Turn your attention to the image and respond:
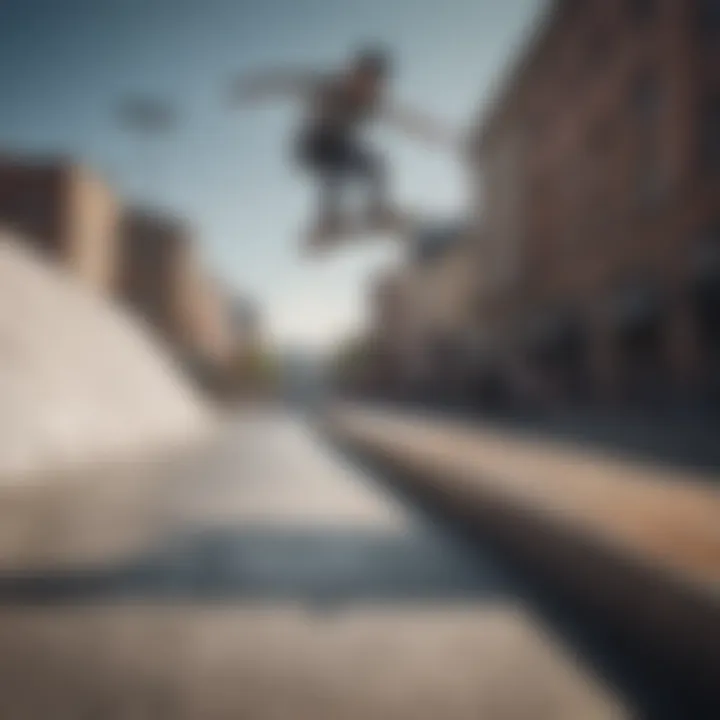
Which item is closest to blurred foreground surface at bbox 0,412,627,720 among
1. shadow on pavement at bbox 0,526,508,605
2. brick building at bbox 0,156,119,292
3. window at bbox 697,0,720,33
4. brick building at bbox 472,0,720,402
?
shadow on pavement at bbox 0,526,508,605

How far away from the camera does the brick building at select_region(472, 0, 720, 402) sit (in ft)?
33.5

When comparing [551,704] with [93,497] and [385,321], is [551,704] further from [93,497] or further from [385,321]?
[385,321]

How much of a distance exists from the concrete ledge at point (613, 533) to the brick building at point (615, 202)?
221 inches

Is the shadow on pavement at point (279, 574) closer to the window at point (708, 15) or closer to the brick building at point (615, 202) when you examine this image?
the brick building at point (615, 202)

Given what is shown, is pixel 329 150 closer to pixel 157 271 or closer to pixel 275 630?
pixel 157 271

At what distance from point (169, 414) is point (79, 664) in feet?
42.1

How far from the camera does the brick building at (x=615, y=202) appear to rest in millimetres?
10203

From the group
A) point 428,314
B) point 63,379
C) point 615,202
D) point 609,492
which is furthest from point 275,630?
point 428,314

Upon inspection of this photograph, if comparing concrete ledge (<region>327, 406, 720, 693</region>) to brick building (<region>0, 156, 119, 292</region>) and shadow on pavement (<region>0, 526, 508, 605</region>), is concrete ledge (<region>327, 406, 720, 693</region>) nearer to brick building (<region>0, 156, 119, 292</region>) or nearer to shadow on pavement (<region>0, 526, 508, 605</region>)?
shadow on pavement (<region>0, 526, 508, 605</region>)

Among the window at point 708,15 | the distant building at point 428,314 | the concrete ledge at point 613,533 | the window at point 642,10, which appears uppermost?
the window at point 642,10

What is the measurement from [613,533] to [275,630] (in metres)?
1.55

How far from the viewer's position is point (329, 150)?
2078cm

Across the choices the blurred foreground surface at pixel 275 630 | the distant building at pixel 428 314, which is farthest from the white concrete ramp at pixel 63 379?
the distant building at pixel 428 314

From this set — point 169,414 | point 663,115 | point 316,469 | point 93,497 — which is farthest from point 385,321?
point 93,497
